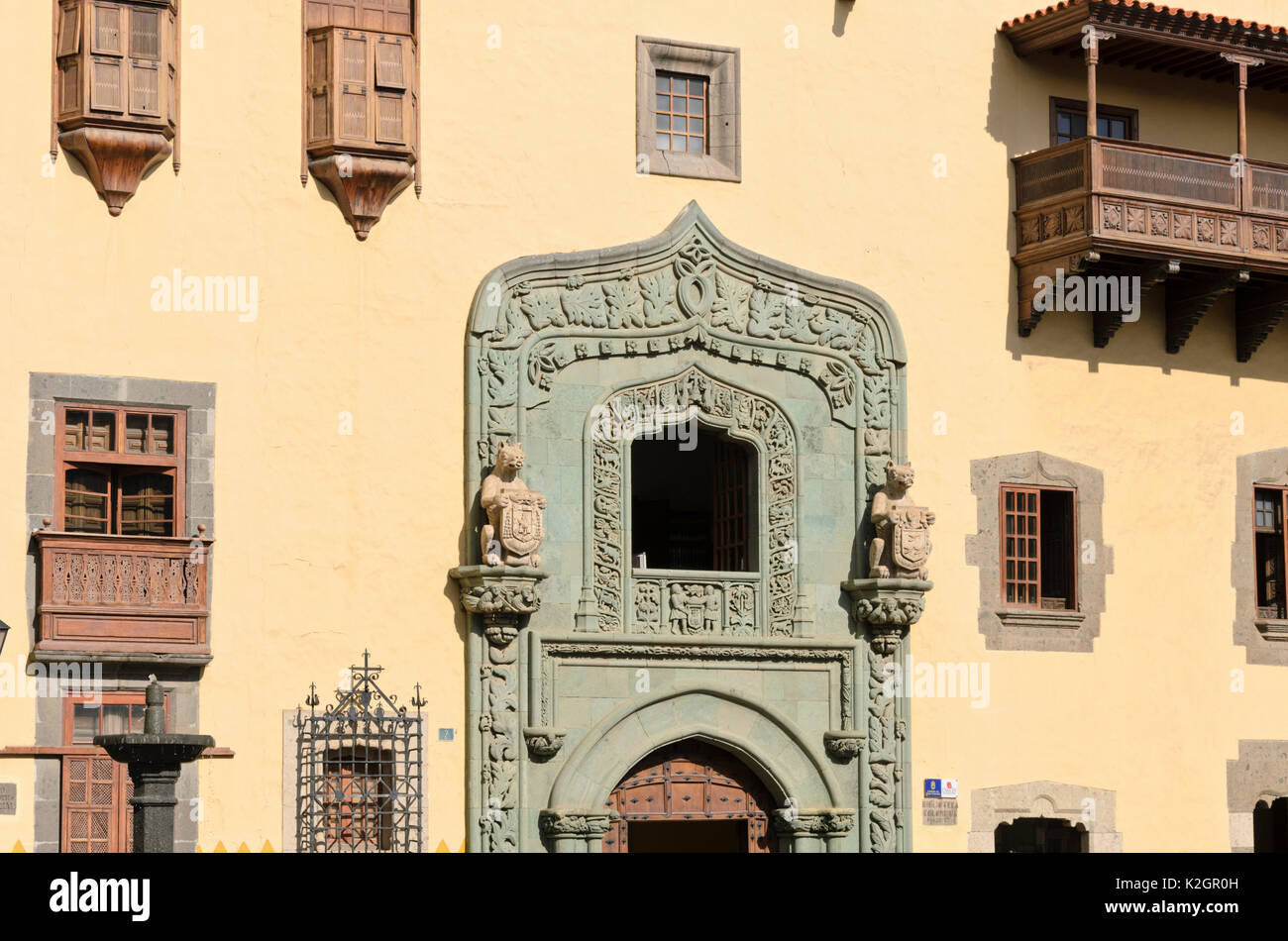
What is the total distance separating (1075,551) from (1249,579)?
2.19 meters

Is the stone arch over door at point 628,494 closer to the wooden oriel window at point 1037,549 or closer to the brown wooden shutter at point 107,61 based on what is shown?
the wooden oriel window at point 1037,549

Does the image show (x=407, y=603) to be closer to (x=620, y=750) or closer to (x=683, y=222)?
(x=620, y=750)

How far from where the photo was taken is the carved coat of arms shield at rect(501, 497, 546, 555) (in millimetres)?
20594

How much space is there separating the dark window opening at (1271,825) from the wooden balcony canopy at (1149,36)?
308 inches

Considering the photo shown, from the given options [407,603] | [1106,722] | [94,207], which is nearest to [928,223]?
[1106,722]

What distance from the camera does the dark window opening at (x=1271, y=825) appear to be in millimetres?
24078

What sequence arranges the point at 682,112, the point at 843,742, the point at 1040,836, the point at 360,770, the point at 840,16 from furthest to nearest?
the point at 1040,836, the point at 840,16, the point at 682,112, the point at 843,742, the point at 360,770

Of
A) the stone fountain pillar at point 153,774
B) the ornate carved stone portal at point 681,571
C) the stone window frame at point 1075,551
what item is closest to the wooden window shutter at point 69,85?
the ornate carved stone portal at point 681,571

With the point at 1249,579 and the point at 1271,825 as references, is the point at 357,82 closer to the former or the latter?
the point at 1249,579

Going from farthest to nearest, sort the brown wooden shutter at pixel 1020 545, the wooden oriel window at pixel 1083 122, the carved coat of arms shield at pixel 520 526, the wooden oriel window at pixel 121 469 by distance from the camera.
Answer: the wooden oriel window at pixel 1083 122
the brown wooden shutter at pixel 1020 545
the carved coat of arms shield at pixel 520 526
the wooden oriel window at pixel 121 469

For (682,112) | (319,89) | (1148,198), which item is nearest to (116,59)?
(319,89)

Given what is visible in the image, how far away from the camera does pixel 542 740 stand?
20812 millimetres

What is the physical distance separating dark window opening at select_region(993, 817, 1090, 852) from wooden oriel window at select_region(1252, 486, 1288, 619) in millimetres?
3377

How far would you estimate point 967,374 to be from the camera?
23.3 m
